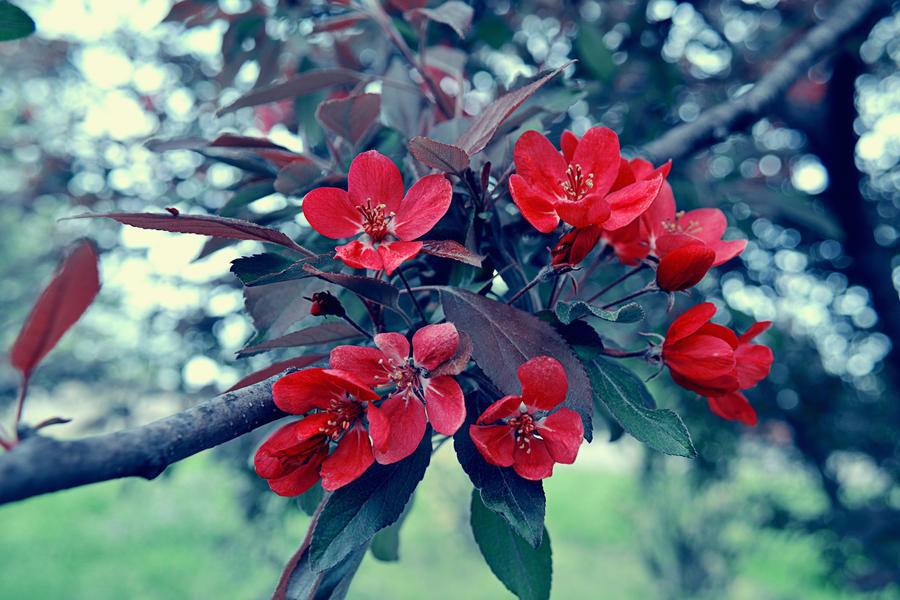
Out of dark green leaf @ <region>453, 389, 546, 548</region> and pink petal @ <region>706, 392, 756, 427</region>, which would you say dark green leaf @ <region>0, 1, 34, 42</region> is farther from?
pink petal @ <region>706, 392, 756, 427</region>

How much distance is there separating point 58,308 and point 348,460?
13.8 inches

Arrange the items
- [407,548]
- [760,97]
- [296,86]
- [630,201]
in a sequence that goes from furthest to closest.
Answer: [407,548] → [760,97] → [296,86] → [630,201]

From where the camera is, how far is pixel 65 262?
0.64 m

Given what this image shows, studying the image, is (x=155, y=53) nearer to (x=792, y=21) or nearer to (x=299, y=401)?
(x=792, y=21)

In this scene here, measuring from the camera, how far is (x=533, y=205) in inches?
27.6

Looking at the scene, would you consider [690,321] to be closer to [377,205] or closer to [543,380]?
[543,380]

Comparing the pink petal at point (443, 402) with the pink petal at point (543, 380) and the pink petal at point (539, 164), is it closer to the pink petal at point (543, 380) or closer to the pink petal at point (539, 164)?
the pink petal at point (543, 380)

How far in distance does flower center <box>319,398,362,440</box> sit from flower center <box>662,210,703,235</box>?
50cm

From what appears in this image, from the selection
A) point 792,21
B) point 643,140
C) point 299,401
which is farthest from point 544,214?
point 792,21

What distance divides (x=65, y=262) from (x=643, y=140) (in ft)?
5.83

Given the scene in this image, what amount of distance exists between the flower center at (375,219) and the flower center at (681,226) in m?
0.40

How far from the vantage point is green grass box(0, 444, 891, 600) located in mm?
5770

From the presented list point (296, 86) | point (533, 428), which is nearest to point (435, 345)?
point (533, 428)

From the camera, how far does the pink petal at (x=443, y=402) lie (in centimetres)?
64
